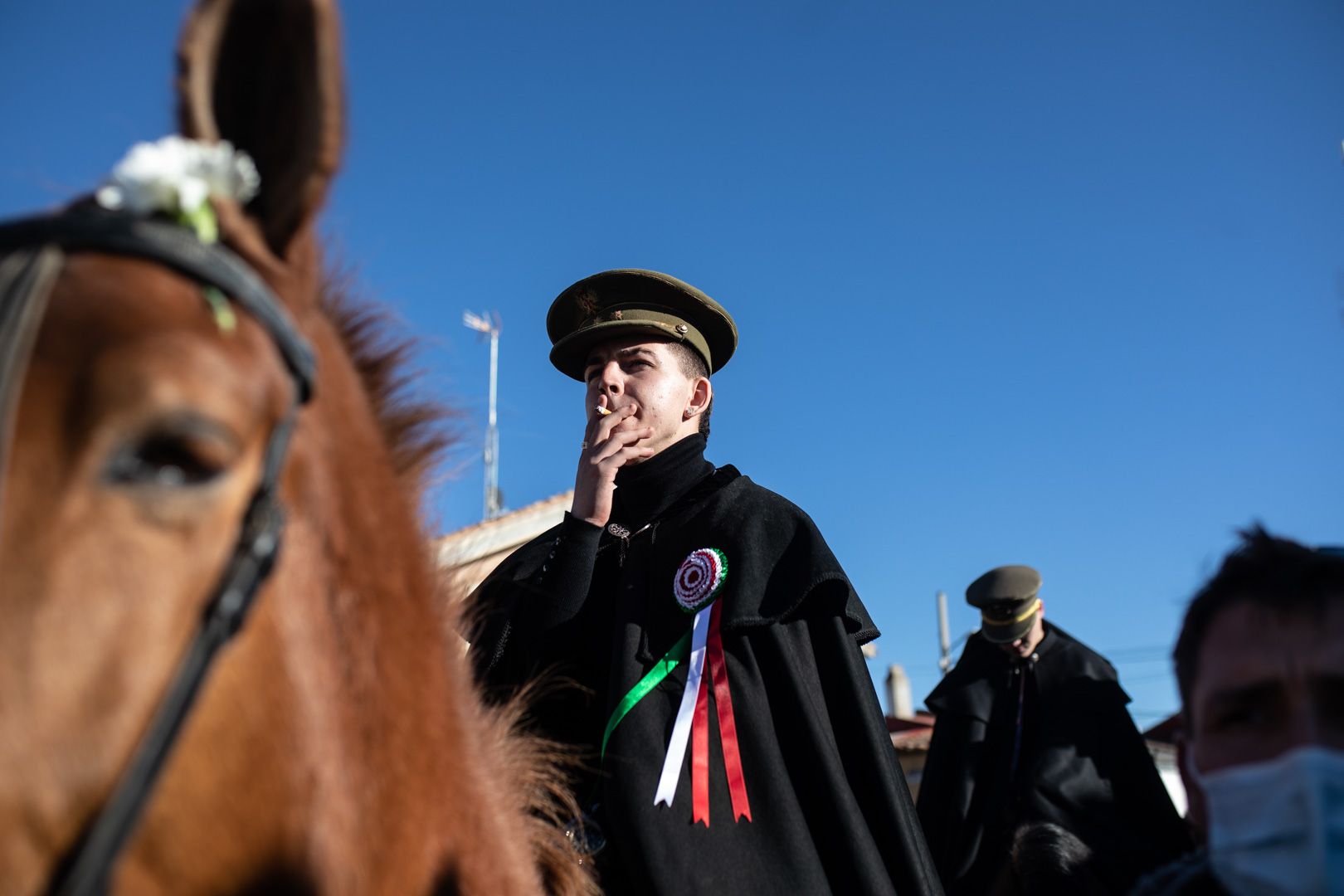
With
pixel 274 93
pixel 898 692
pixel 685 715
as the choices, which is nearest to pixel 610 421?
pixel 685 715

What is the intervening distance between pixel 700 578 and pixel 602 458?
1.55 ft

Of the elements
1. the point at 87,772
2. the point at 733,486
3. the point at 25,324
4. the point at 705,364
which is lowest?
A: the point at 87,772

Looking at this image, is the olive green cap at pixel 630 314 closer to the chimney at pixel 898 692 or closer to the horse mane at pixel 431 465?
the horse mane at pixel 431 465

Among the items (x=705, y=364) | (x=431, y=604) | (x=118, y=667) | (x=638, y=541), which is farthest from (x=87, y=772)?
(x=705, y=364)

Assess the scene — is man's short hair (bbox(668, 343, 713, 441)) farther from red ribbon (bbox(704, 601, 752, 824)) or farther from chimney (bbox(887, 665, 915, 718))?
chimney (bbox(887, 665, 915, 718))

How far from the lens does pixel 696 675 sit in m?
2.90

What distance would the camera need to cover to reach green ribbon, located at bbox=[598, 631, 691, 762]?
283cm

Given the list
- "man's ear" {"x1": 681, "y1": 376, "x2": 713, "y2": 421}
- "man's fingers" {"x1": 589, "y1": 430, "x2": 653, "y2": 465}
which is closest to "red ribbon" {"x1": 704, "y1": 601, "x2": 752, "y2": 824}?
"man's fingers" {"x1": 589, "y1": 430, "x2": 653, "y2": 465}

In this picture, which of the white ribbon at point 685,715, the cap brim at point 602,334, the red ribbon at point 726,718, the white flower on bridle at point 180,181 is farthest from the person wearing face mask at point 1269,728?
the cap brim at point 602,334

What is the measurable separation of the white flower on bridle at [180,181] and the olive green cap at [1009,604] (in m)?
6.09

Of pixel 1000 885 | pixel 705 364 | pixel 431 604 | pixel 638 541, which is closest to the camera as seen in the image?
pixel 431 604

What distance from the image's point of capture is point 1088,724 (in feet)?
19.6

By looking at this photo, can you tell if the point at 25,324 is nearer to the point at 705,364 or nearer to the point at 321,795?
the point at 321,795

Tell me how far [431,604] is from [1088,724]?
526cm
